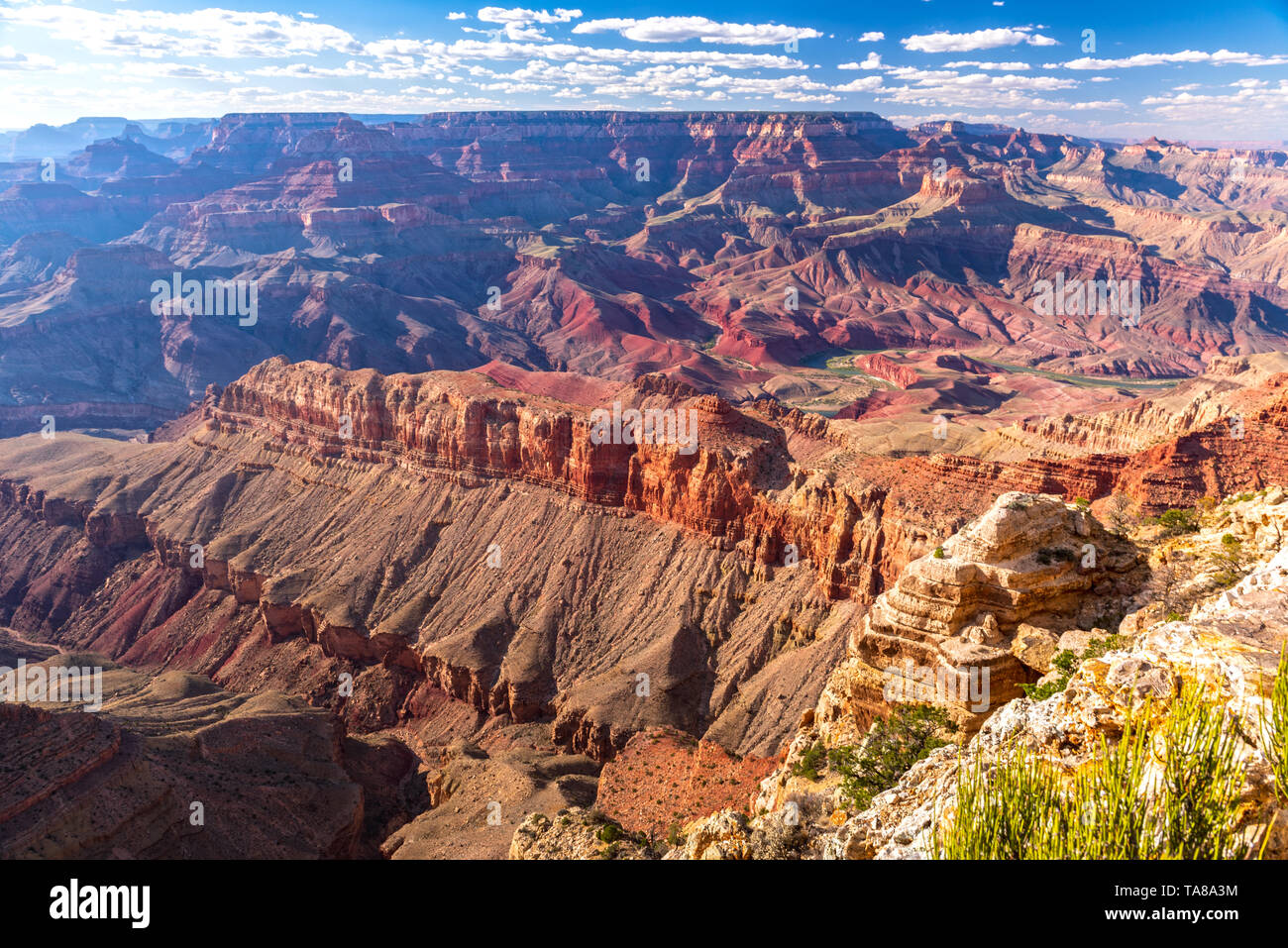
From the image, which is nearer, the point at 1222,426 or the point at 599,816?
the point at 599,816

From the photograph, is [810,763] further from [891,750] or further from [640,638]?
[640,638]

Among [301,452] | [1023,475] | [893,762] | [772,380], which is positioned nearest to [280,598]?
[301,452]

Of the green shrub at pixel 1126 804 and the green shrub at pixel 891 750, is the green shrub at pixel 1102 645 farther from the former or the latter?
the green shrub at pixel 1126 804

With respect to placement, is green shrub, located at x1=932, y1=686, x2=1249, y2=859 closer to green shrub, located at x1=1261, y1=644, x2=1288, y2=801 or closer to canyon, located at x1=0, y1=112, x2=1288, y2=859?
green shrub, located at x1=1261, y1=644, x2=1288, y2=801

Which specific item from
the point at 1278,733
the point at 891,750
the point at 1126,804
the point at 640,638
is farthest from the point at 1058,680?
the point at 640,638

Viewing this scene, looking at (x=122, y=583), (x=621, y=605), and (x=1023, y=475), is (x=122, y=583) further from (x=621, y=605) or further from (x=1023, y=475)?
(x=1023, y=475)

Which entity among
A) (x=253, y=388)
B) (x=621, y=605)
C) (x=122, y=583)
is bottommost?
(x=122, y=583)

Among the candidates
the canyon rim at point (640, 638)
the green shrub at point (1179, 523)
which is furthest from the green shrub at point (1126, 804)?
the green shrub at point (1179, 523)
